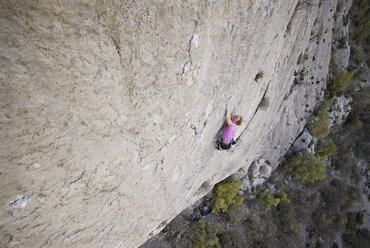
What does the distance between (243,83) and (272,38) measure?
1.13 meters

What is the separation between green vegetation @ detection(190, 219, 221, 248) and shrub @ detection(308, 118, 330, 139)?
635 cm

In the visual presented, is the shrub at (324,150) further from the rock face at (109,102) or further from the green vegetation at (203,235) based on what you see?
the rock face at (109,102)

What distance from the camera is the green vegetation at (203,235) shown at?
766cm

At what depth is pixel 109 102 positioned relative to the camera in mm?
1863

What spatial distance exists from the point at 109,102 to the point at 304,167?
9.98 metres

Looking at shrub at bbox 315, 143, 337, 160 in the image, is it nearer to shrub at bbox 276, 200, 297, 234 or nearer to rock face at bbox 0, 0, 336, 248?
shrub at bbox 276, 200, 297, 234

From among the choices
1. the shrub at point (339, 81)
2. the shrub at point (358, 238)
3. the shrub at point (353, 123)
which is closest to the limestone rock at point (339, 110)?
the shrub at point (353, 123)

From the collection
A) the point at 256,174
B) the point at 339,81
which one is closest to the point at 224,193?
the point at 256,174

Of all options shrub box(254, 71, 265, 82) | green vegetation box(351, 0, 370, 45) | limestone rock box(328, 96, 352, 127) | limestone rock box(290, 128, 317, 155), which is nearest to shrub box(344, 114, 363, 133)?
limestone rock box(328, 96, 352, 127)

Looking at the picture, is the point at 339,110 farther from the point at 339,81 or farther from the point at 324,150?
the point at 324,150

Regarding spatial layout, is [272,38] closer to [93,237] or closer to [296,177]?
[93,237]

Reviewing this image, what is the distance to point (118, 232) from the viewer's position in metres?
3.26

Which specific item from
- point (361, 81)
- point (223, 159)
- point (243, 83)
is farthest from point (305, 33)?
point (361, 81)

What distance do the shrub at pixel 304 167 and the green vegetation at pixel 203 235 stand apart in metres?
4.54
